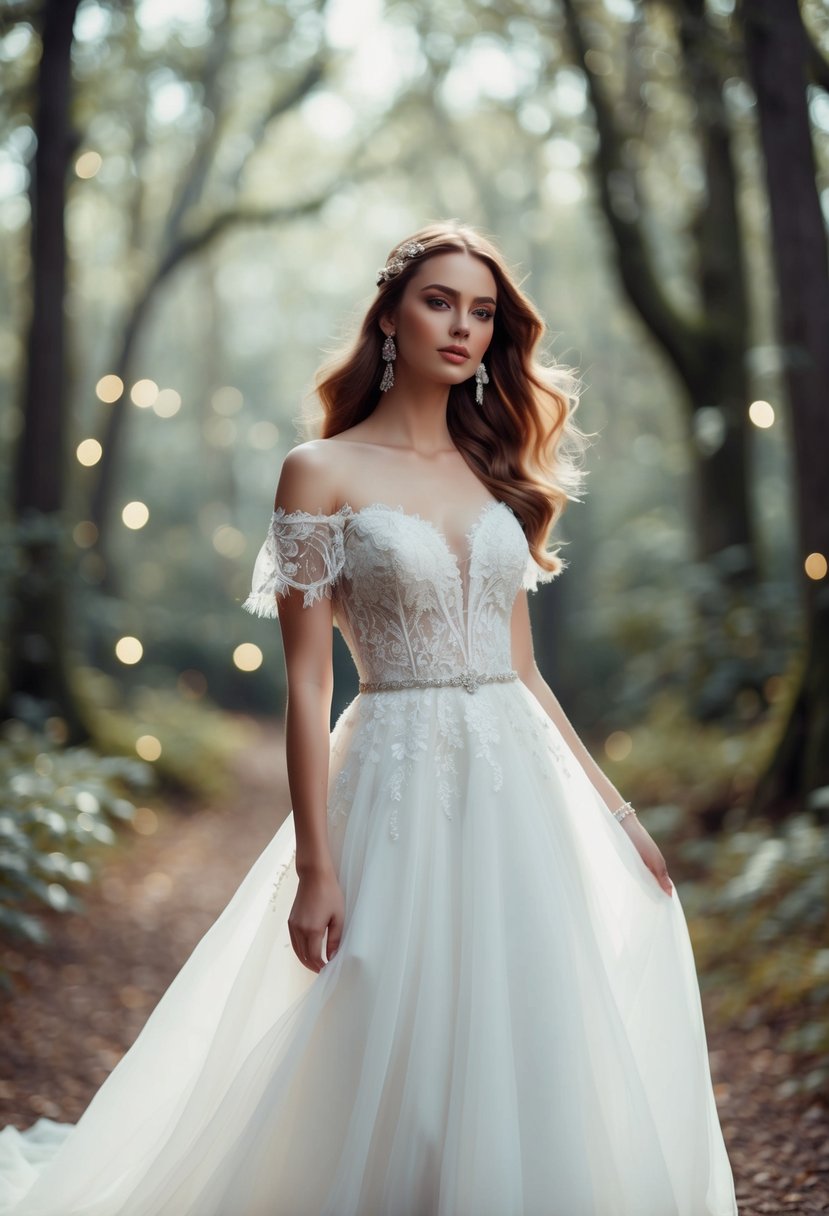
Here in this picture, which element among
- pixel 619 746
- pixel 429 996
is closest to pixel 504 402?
pixel 429 996

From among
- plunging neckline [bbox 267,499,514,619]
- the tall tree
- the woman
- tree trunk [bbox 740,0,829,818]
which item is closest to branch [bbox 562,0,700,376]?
the tall tree

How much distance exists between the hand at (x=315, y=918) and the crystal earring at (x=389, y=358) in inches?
51.9

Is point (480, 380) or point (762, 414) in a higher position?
point (762, 414)

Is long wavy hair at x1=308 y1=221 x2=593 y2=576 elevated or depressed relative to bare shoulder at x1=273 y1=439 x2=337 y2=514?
elevated

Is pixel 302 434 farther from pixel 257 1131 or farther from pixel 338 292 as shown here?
pixel 338 292

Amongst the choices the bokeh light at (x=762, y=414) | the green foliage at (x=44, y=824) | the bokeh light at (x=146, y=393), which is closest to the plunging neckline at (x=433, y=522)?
the green foliage at (x=44, y=824)

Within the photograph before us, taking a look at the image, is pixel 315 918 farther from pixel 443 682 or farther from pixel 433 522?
pixel 433 522

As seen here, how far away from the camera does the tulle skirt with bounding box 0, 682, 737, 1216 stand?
2535 millimetres

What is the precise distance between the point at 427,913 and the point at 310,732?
19.2 inches

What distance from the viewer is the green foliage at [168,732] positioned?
9234 millimetres

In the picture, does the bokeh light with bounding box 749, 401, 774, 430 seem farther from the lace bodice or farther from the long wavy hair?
the lace bodice

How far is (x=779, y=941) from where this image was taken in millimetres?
5320

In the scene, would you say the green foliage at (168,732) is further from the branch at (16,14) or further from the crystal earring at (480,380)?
the crystal earring at (480,380)

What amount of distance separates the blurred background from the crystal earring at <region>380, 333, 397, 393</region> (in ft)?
1.09
